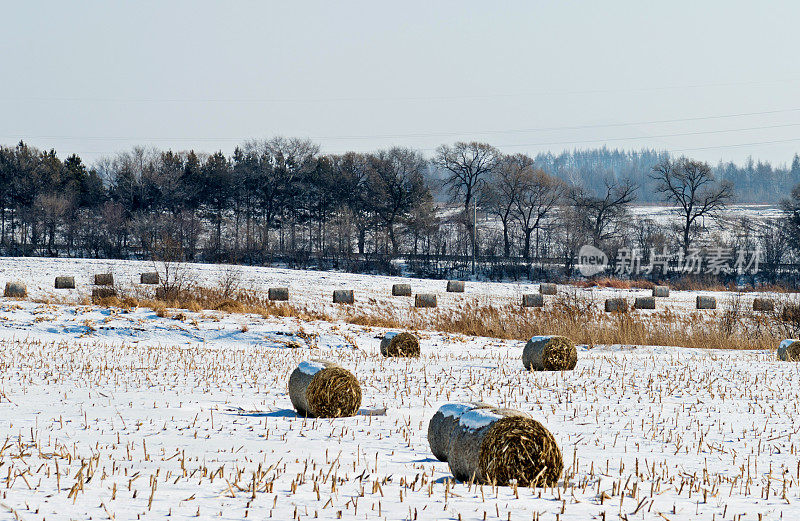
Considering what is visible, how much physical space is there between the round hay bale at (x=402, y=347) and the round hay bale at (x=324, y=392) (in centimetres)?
903

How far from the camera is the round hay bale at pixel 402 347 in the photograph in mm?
19750

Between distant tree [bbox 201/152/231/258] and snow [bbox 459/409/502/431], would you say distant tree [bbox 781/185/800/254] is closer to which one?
distant tree [bbox 201/152/231/258]

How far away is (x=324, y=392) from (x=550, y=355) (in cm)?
737

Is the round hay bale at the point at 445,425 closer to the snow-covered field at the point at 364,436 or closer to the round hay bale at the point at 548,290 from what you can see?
the snow-covered field at the point at 364,436

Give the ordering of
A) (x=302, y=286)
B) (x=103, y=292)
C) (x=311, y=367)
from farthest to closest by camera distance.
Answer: (x=302, y=286)
(x=103, y=292)
(x=311, y=367)

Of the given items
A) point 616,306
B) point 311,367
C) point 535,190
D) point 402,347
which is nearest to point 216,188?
point 535,190

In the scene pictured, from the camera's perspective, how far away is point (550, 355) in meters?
16.7

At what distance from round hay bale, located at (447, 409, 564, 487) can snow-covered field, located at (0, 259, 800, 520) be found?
0.16 m

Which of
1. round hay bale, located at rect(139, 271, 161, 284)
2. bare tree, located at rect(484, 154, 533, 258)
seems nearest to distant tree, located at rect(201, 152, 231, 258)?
bare tree, located at rect(484, 154, 533, 258)

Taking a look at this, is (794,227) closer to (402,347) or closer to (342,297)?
(342,297)

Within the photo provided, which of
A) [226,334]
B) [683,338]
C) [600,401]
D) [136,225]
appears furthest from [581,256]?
[600,401]

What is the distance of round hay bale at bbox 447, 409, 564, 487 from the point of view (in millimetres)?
6570

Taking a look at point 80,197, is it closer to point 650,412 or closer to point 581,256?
point 581,256

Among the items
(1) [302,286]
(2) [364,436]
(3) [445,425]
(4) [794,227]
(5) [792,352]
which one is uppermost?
(4) [794,227]
